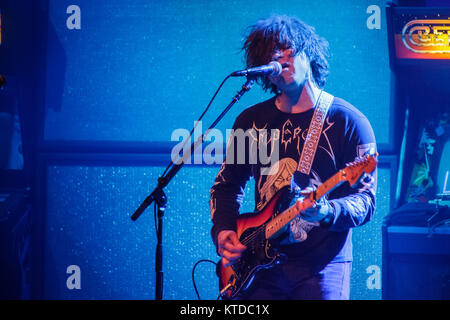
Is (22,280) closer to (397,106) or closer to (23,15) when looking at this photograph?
(23,15)

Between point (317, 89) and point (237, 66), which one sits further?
point (237, 66)

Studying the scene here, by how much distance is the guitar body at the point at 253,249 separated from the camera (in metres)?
1.98

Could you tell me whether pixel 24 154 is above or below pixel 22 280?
above

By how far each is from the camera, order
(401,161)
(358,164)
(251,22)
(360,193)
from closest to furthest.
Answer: (358,164)
(360,193)
(401,161)
(251,22)

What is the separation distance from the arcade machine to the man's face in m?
0.77

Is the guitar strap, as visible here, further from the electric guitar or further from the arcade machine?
the arcade machine

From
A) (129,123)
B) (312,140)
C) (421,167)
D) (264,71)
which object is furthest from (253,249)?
(129,123)

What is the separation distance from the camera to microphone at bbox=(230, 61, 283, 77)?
6.53 feet

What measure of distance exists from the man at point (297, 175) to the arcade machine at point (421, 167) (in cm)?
61

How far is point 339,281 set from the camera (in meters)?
1.97

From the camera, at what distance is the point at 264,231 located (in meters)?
2.04

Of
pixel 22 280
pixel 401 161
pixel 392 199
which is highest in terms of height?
pixel 401 161

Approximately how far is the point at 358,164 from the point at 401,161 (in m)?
1.15

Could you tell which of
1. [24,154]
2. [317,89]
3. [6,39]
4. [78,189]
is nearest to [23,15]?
[6,39]
